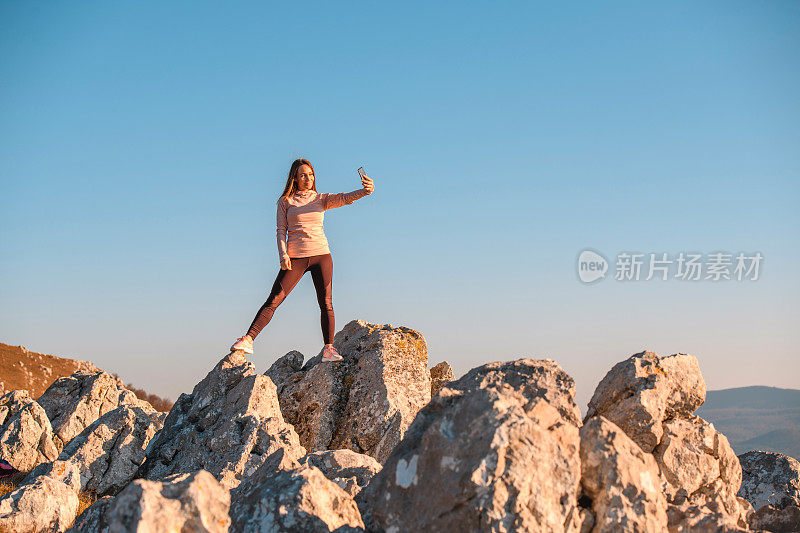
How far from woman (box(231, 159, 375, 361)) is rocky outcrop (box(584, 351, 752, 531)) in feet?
22.1

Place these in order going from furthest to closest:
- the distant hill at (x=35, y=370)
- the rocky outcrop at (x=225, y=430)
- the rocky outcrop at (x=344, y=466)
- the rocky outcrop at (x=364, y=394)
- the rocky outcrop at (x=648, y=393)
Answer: the distant hill at (x=35, y=370) → the rocky outcrop at (x=364, y=394) → the rocky outcrop at (x=225, y=430) → the rocky outcrop at (x=344, y=466) → the rocky outcrop at (x=648, y=393)

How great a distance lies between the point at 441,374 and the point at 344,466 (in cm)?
623

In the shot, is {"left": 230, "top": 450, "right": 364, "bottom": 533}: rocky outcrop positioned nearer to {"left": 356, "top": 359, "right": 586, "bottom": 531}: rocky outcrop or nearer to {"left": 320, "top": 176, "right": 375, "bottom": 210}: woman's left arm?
{"left": 356, "top": 359, "right": 586, "bottom": 531}: rocky outcrop

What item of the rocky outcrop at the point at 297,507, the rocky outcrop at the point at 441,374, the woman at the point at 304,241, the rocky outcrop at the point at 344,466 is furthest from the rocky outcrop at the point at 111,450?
the rocky outcrop at the point at 297,507

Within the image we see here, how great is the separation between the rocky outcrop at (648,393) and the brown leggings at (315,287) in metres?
6.52

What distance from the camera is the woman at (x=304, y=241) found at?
13312 mm

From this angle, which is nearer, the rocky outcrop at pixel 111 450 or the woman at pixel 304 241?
the rocky outcrop at pixel 111 450

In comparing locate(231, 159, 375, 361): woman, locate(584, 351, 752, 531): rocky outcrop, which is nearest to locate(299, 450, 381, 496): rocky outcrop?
locate(584, 351, 752, 531): rocky outcrop

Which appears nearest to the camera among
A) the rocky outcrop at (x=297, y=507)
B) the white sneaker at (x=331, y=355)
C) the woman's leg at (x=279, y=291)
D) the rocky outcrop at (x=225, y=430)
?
the rocky outcrop at (x=297, y=507)

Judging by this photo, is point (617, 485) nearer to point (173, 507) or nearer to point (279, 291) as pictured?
point (173, 507)

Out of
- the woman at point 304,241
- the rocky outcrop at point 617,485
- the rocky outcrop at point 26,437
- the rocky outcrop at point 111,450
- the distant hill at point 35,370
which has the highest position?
the woman at point 304,241

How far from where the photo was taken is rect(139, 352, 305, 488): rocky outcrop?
9523 millimetres

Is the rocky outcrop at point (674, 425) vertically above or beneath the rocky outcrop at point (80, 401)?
above

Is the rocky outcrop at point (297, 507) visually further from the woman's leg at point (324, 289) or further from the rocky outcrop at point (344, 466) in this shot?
the woman's leg at point (324, 289)
